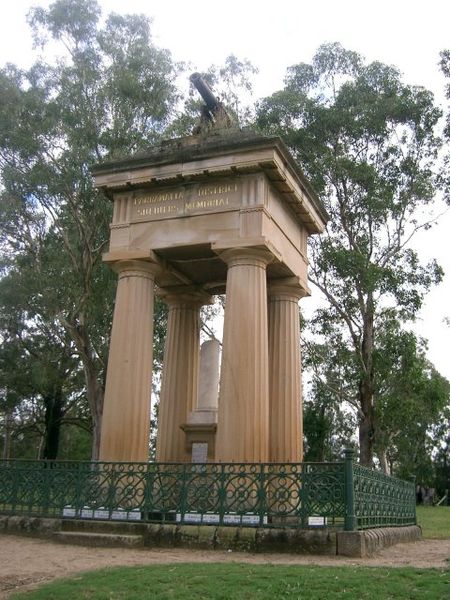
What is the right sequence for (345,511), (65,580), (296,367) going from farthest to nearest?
(296,367) → (345,511) → (65,580)

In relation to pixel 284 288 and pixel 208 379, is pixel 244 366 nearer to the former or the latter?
pixel 208 379

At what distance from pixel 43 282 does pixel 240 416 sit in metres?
14.8

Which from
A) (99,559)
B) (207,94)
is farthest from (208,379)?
(207,94)

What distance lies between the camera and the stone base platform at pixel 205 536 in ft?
29.7

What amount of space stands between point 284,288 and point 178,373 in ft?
10.6

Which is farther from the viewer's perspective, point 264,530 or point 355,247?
point 355,247

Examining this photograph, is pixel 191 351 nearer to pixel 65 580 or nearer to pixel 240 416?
pixel 240 416

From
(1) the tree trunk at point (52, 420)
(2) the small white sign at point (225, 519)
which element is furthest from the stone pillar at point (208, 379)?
(1) the tree trunk at point (52, 420)

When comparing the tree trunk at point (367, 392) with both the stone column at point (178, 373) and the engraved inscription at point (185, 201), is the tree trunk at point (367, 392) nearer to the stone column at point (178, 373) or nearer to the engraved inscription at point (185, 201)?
the stone column at point (178, 373)

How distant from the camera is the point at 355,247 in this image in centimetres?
2533

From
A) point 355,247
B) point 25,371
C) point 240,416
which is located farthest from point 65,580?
point 25,371

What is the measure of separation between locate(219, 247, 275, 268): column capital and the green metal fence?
3982 mm

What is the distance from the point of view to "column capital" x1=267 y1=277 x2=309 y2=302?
14680 millimetres

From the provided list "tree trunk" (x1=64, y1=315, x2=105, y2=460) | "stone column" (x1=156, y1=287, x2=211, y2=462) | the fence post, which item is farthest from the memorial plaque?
"tree trunk" (x1=64, y1=315, x2=105, y2=460)
